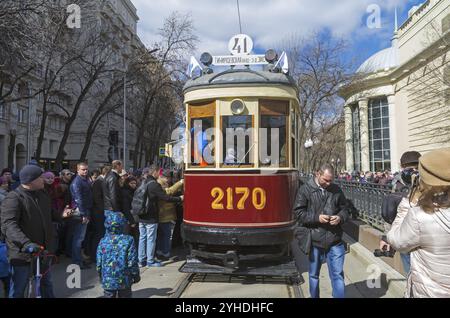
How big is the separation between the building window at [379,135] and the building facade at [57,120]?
1862 cm

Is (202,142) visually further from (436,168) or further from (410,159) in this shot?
(436,168)

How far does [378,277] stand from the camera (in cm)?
584

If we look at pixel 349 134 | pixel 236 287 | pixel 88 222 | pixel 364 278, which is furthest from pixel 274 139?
pixel 349 134

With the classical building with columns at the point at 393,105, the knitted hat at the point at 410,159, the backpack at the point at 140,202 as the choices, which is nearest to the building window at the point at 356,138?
the classical building with columns at the point at 393,105

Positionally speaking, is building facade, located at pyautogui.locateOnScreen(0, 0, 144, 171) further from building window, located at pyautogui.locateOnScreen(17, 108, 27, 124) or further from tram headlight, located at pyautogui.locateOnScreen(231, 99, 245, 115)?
tram headlight, located at pyautogui.locateOnScreen(231, 99, 245, 115)

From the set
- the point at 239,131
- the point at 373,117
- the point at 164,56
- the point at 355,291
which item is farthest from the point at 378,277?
the point at 373,117

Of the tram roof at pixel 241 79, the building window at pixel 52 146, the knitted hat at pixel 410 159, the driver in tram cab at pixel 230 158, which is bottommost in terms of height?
the knitted hat at pixel 410 159

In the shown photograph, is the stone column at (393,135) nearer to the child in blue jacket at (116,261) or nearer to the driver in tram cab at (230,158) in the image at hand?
the driver in tram cab at (230,158)

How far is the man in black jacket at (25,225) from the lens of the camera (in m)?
3.82

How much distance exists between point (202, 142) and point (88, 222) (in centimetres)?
245

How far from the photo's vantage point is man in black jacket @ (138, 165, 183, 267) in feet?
23.1

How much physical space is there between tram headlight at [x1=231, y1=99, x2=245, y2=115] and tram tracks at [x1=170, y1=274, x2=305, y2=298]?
2476mm

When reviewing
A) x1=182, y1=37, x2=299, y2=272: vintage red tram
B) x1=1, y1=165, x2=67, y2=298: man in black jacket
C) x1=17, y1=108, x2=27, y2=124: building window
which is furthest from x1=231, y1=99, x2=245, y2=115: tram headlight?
x1=17, y1=108, x2=27, y2=124: building window

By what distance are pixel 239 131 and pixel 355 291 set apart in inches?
108
